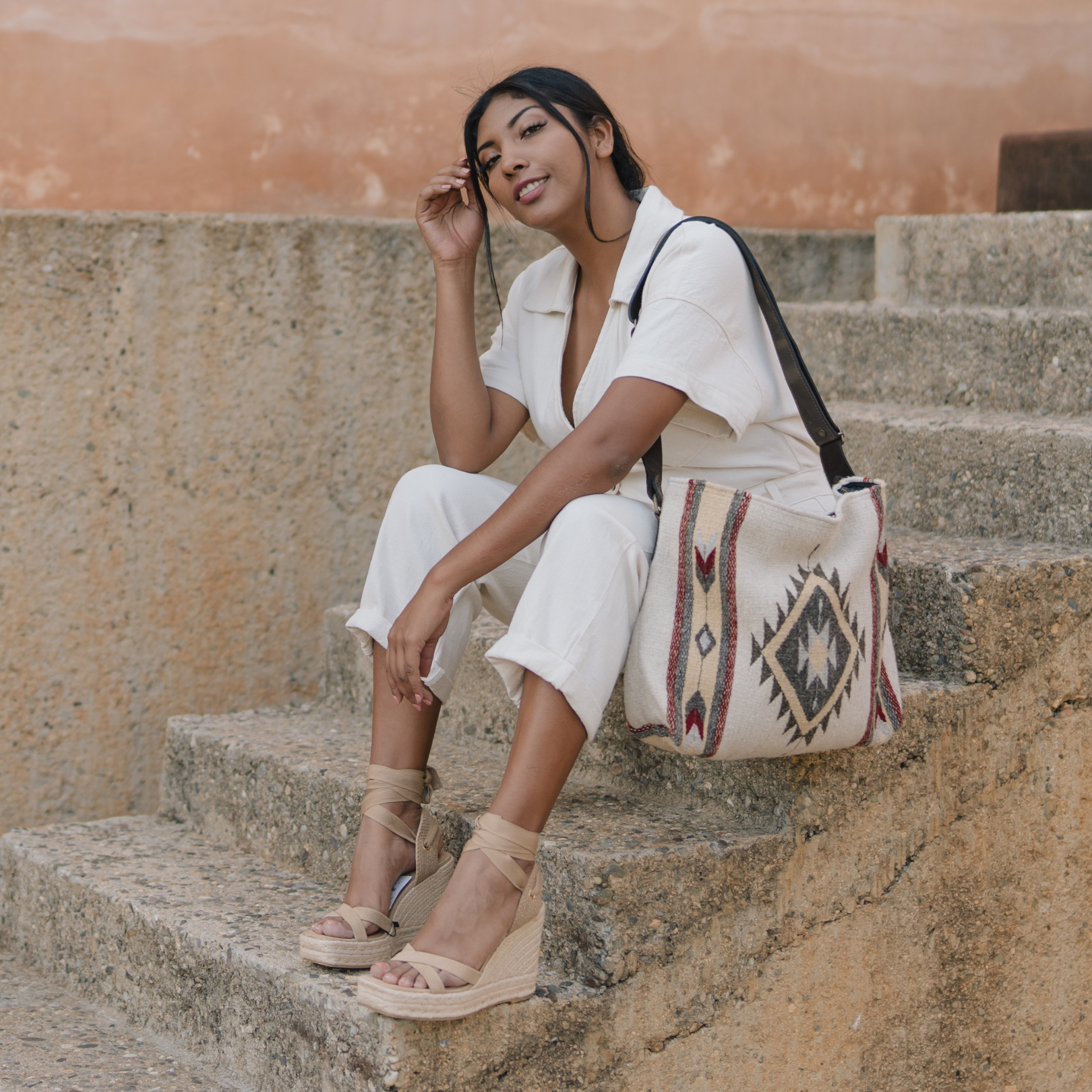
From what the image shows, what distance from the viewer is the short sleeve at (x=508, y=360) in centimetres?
258

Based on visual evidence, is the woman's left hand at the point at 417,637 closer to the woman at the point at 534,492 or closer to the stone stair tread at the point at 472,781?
the woman at the point at 534,492

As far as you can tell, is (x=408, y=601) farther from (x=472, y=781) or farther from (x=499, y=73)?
(x=499, y=73)

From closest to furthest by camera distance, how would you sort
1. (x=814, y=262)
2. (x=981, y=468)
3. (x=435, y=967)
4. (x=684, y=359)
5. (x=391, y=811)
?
1. (x=435, y=967)
2. (x=684, y=359)
3. (x=391, y=811)
4. (x=981, y=468)
5. (x=814, y=262)

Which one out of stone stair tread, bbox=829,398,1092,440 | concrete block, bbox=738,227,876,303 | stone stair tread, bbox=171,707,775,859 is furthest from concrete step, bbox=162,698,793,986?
concrete block, bbox=738,227,876,303

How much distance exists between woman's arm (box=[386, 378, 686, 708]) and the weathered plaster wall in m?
1.26

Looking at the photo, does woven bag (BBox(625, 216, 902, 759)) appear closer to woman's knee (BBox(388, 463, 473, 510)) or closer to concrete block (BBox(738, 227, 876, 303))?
woman's knee (BBox(388, 463, 473, 510))

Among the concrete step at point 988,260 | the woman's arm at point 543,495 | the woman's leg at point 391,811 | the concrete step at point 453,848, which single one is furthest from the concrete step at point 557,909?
the concrete step at point 988,260

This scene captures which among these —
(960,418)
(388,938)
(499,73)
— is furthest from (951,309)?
(388,938)

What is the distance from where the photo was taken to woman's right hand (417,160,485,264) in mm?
2502

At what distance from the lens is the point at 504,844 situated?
196 centimetres

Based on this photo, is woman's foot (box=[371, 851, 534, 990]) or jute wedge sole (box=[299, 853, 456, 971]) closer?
woman's foot (box=[371, 851, 534, 990])

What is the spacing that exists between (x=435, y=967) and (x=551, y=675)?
16.9 inches

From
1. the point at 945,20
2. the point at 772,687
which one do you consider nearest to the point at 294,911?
the point at 772,687

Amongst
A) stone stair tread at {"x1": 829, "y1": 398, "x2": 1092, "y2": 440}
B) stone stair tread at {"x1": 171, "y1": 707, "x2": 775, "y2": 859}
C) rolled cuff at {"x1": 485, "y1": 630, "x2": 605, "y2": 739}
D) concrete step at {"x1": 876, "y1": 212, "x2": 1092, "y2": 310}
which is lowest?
stone stair tread at {"x1": 171, "y1": 707, "x2": 775, "y2": 859}
